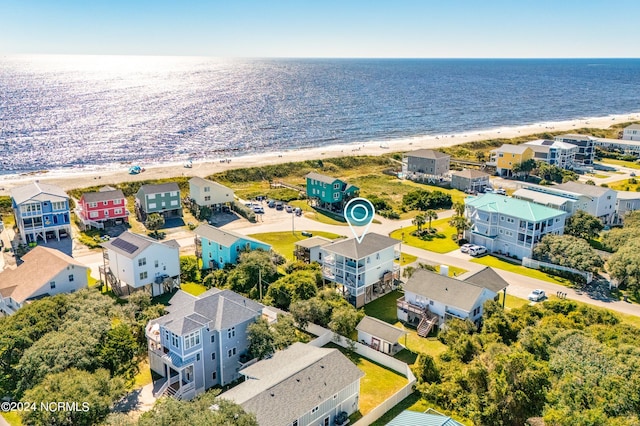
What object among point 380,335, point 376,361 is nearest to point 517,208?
point 380,335

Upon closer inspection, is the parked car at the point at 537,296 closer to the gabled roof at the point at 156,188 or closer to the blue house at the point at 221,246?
the blue house at the point at 221,246

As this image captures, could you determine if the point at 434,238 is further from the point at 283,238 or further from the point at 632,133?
the point at 632,133

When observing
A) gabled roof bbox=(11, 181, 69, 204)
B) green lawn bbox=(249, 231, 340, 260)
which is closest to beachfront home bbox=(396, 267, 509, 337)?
green lawn bbox=(249, 231, 340, 260)

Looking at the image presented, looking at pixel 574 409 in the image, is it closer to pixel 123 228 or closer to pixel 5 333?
pixel 5 333

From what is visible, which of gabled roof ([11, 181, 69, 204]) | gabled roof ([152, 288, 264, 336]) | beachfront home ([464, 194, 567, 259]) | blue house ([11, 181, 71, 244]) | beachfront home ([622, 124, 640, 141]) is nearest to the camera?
gabled roof ([152, 288, 264, 336])

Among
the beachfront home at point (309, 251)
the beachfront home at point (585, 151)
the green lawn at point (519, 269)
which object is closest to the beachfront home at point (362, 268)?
the beachfront home at point (309, 251)

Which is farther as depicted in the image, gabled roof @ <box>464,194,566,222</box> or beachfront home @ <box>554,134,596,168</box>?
beachfront home @ <box>554,134,596,168</box>

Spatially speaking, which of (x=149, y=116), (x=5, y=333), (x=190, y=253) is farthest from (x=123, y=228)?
(x=149, y=116)

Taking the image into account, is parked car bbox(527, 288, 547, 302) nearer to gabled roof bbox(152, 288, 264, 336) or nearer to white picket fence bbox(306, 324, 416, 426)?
white picket fence bbox(306, 324, 416, 426)
